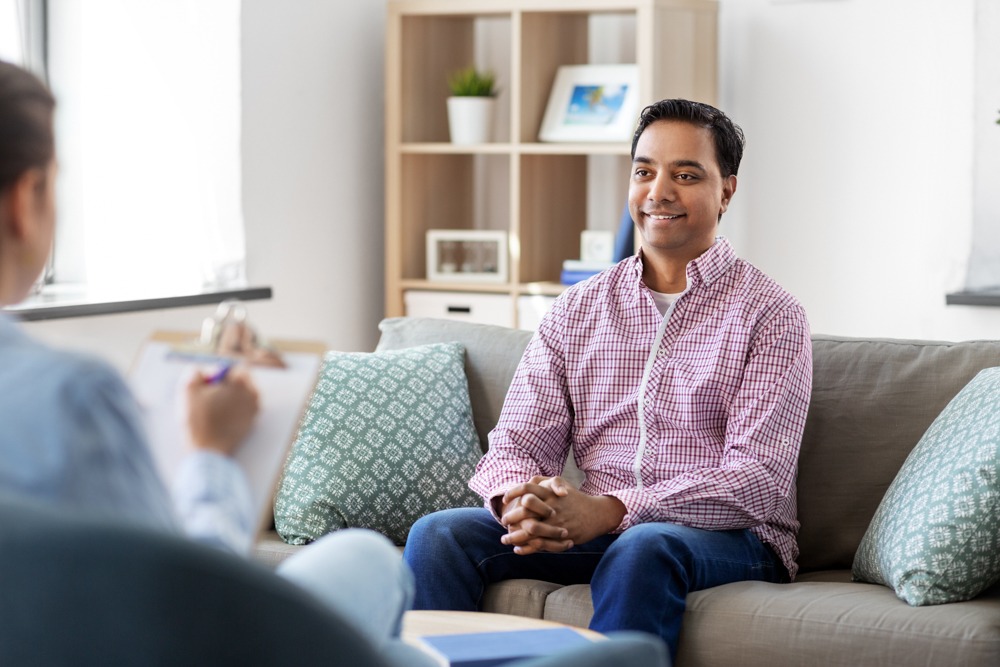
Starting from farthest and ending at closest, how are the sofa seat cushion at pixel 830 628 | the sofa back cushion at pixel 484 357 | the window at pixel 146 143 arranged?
the window at pixel 146 143, the sofa back cushion at pixel 484 357, the sofa seat cushion at pixel 830 628

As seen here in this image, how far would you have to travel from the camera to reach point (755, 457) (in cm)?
209

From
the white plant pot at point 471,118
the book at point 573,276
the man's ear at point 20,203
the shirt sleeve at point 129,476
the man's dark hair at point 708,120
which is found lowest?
the book at point 573,276

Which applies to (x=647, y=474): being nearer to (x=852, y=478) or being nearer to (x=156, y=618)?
(x=852, y=478)

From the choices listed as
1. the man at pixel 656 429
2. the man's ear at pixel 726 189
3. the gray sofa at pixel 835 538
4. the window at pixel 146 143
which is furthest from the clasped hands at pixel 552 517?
the window at pixel 146 143

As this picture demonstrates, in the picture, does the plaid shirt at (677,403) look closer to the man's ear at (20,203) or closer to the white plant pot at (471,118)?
the man's ear at (20,203)

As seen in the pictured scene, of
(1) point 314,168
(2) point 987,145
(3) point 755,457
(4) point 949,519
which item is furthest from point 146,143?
(4) point 949,519

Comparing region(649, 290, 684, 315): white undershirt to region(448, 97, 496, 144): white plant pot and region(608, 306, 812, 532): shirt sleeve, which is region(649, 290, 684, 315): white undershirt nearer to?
region(608, 306, 812, 532): shirt sleeve

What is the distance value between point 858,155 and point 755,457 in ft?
6.90

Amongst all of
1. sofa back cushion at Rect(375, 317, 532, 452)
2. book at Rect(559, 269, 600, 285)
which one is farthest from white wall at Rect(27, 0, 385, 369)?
sofa back cushion at Rect(375, 317, 532, 452)

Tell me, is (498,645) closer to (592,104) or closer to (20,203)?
(20,203)

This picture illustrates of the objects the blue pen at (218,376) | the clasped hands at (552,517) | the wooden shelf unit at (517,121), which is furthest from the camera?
Answer: the wooden shelf unit at (517,121)

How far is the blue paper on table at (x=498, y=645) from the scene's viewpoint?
1.43 m

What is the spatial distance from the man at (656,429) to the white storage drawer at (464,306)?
1.67 m

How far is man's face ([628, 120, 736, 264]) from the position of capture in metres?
2.32
